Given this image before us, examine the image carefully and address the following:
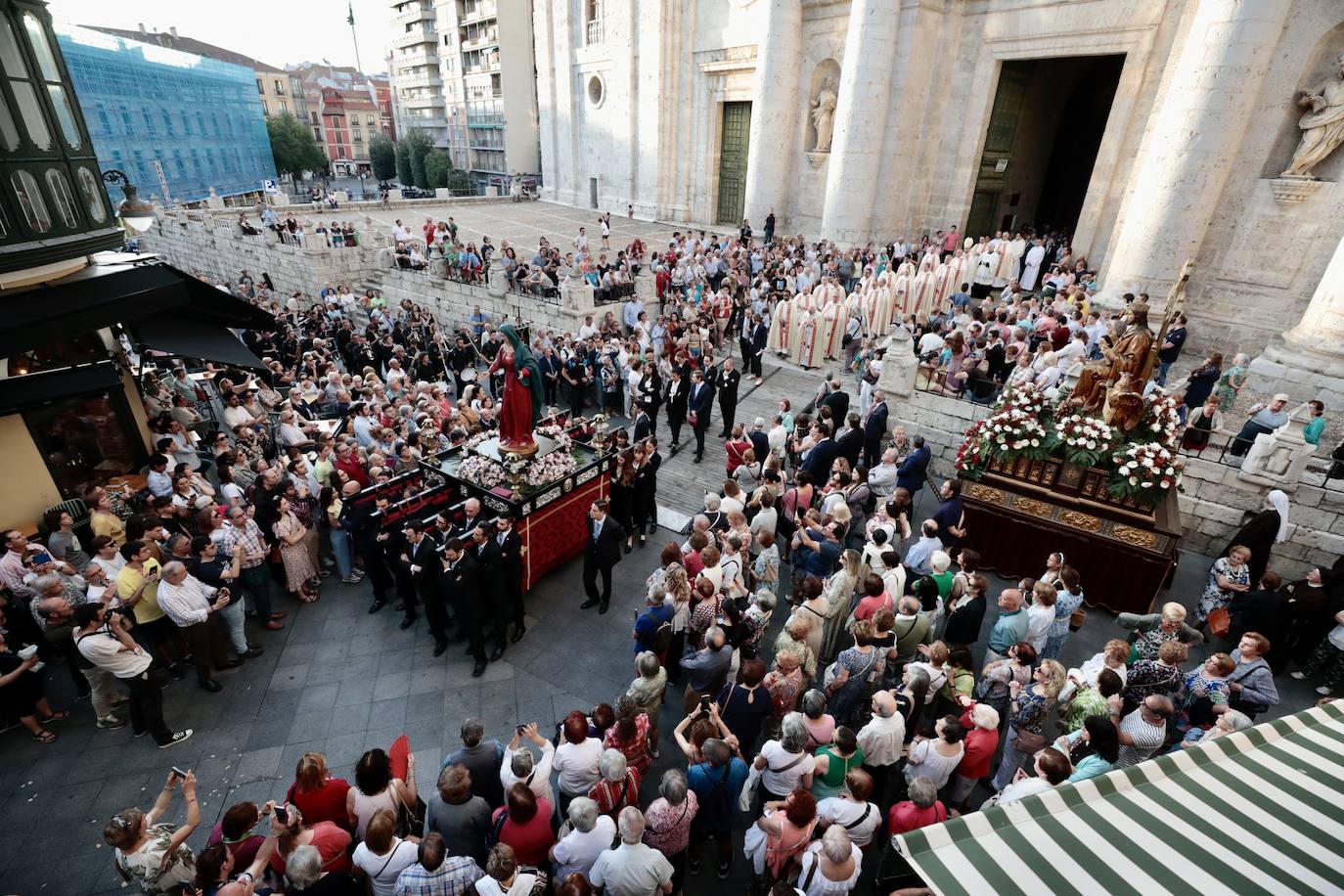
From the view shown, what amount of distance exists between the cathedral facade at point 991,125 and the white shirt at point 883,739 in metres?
13.2

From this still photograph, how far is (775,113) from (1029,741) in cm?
2306

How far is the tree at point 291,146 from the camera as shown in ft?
172

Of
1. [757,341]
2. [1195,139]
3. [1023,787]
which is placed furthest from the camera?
[757,341]

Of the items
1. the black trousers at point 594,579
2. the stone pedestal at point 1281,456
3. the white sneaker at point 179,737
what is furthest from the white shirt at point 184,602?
the stone pedestal at point 1281,456

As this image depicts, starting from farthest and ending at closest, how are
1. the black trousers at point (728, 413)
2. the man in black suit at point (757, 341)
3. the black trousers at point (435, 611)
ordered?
the man in black suit at point (757, 341) < the black trousers at point (728, 413) < the black trousers at point (435, 611)

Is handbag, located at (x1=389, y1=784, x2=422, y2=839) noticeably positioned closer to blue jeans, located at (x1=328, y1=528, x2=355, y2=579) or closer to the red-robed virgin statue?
the red-robed virgin statue

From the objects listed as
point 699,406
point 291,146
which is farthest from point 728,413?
point 291,146

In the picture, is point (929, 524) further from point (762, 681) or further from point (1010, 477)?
point (762, 681)

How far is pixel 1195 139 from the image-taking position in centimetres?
1223

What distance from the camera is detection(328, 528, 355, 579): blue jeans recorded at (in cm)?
828

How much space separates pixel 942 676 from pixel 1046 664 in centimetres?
78

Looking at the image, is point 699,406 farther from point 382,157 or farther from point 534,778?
point 382,157

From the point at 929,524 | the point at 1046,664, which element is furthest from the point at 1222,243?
the point at 1046,664

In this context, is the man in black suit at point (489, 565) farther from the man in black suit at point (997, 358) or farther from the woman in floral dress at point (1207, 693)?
the man in black suit at point (997, 358)
